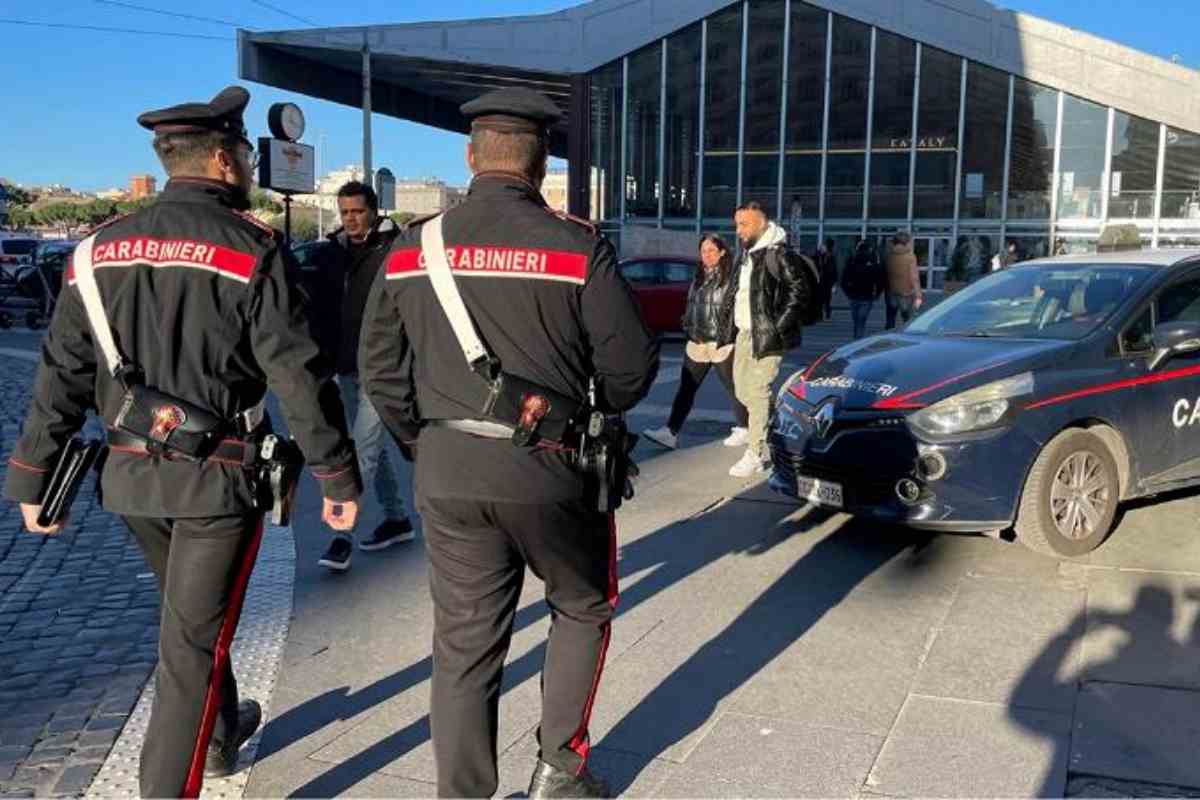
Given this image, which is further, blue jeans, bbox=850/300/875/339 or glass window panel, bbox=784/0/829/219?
glass window panel, bbox=784/0/829/219

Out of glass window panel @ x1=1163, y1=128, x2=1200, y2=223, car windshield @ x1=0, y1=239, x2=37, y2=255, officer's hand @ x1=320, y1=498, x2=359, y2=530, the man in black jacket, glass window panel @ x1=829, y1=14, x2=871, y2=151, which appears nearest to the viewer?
A: officer's hand @ x1=320, y1=498, x2=359, y2=530

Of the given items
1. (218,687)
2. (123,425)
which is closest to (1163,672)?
(218,687)

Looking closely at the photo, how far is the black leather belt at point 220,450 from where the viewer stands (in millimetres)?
2805

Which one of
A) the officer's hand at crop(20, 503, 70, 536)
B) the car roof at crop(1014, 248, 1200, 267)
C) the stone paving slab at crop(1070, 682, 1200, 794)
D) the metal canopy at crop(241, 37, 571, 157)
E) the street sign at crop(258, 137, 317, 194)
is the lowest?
the stone paving slab at crop(1070, 682, 1200, 794)

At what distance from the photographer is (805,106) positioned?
34375 millimetres

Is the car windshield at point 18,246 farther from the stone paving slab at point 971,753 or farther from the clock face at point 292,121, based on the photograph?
the stone paving slab at point 971,753

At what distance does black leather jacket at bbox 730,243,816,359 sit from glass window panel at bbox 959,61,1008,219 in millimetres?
28262

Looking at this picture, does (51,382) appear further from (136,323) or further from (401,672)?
(401,672)

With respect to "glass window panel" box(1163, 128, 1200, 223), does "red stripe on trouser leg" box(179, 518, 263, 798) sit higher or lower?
lower

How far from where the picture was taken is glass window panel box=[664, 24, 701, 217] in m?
35.2

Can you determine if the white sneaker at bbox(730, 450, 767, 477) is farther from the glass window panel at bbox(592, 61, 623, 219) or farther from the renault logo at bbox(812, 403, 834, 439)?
the glass window panel at bbox(592, 61, 623, 219)

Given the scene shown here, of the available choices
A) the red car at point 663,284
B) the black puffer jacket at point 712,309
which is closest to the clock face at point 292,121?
the red car at point 663,284

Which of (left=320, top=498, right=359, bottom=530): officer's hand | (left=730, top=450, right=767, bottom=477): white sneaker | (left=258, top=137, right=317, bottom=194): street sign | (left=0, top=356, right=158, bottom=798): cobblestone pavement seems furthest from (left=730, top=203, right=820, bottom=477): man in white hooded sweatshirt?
(left=258, top=137, right=317, bottom=194): street sign

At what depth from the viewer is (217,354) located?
279 centimetres
